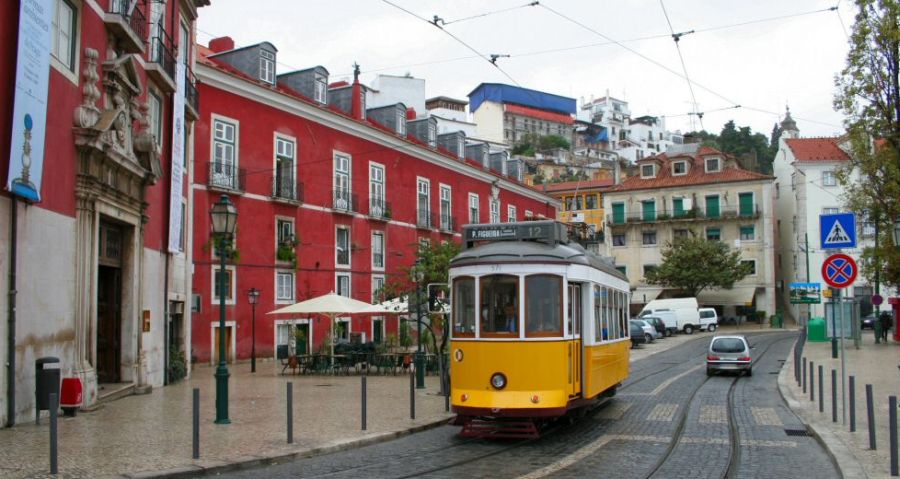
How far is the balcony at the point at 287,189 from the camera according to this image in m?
32.8

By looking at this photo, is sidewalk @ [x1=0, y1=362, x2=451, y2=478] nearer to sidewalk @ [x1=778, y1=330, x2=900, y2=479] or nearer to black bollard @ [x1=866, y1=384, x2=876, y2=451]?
sidewalk @ [x1=778, y1=330, x2=900, y2=479]

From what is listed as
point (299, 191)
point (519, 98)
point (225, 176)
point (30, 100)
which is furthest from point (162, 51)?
point (519, 98)

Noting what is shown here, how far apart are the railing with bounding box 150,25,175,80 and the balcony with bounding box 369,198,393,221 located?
17.9 m

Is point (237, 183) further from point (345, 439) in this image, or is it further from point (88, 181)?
point (345, 439)

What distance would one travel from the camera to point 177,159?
21.1 meters

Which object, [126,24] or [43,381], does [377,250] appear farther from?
[43,381]

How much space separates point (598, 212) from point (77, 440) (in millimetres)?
58649

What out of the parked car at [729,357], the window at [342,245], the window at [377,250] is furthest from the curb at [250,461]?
the window at [377,250]

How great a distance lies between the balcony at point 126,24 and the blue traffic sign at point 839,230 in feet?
45.7

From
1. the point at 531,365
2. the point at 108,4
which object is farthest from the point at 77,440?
the point at 108,4

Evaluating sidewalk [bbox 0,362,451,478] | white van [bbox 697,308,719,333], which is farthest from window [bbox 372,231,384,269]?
white van [bbox 697,308,719,333]

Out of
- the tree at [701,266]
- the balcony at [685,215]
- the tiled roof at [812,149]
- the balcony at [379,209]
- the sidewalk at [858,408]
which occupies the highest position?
the tiled roof at [812,149]

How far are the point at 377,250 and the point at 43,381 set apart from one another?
26551 millimetres

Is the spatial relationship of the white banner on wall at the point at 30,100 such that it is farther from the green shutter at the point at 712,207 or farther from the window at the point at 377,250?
the green shutter at the point at 712,207
